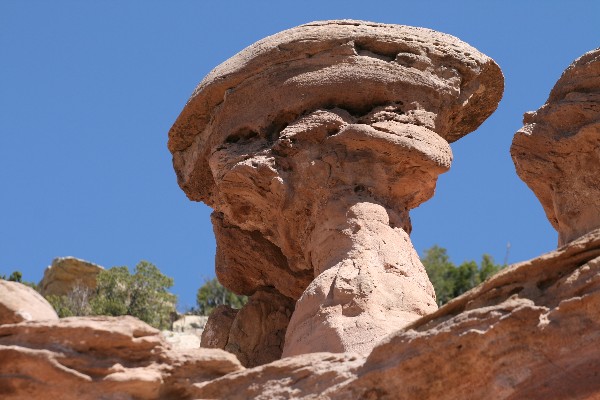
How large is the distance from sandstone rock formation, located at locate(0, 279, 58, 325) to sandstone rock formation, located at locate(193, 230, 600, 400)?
1062mm

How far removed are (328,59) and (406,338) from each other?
488cm

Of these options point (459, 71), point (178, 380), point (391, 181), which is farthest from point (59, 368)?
point (459, 71)

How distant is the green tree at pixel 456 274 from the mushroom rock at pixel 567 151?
18.5 meters

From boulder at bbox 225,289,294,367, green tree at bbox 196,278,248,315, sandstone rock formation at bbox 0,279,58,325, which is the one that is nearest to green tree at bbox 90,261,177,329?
green tree at bbox 196,278,248,315

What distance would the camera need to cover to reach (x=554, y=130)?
10.5 m

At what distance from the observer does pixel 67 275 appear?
28.6 meters

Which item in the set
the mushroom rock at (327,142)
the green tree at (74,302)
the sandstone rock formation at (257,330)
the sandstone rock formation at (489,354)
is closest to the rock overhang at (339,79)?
the mushroom rock at (327,142)

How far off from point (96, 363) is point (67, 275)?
73.4 ft

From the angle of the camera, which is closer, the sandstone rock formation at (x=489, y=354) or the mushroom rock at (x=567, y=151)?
the sandstone rock formation at (x=489, y=354)

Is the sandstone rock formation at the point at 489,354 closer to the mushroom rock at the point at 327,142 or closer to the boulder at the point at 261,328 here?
the mushroom rock at the point at 327,142

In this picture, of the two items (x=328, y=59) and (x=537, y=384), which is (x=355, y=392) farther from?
(x=328, y=59)

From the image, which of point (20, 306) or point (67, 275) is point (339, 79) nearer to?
point (20, 306)

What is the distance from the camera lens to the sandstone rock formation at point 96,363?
6586mm

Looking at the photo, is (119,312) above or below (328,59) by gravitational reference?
above
